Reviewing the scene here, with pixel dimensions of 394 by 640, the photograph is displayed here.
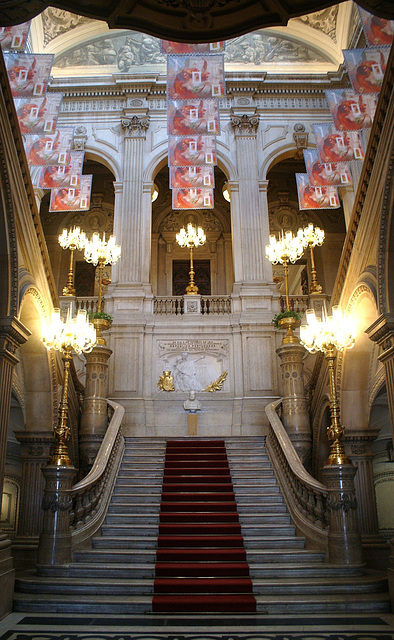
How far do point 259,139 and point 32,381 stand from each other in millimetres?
10802

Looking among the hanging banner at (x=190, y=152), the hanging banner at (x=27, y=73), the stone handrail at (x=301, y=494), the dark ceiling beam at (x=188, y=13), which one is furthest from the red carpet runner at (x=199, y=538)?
the hanging banner at (x=27, y=73)

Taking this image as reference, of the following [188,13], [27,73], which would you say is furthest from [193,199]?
[188,13]

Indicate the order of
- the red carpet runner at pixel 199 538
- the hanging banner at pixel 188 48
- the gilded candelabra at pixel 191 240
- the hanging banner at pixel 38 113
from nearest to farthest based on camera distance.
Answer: the red carpet runner at pixel 199 538
the hanging banner at pixel 188 48
the hanging banner at pixel 38 113
the gilded candelabra at pixel 191 240

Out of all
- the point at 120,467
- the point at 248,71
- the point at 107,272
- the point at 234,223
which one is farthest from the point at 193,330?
the point at 248,71

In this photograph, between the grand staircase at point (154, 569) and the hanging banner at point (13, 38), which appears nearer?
the grand staircase at point (154, 569)

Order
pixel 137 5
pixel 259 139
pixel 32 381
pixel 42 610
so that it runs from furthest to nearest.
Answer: pixel 259 139, pixel 32 381, pixel 42 610, pixel 137 5

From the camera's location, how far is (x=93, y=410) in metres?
10.6

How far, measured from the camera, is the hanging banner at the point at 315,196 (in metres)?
14.3

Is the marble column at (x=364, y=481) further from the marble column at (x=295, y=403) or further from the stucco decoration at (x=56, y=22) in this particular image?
the stucco decoration at (x=56, y=22)

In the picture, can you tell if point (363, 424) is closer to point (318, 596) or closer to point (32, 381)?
point (318, 596)

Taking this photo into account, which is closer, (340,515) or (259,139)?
(340,515)

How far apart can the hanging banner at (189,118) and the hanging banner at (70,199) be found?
3.45 metres

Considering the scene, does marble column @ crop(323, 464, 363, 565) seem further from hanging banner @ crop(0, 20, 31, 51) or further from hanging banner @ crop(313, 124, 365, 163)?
hanging banner @ crop(0, 20, 31, 51)

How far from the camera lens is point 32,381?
970 cm
